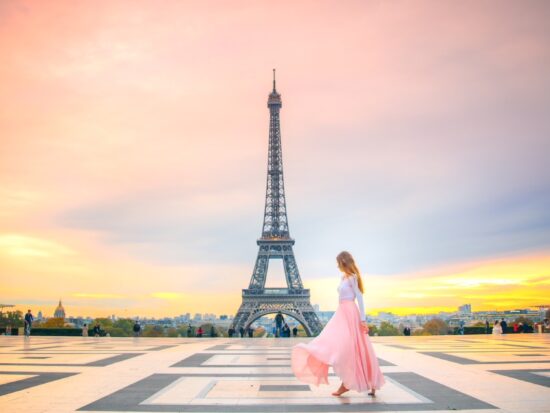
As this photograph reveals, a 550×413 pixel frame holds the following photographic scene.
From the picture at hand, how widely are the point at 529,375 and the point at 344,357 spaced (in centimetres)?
422

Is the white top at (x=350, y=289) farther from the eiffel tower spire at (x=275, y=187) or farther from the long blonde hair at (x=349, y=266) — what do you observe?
the eiffel tower spire at (x=275, y=187)

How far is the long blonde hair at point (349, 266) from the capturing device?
7695 mm

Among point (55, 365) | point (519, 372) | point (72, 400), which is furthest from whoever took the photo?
point (55, 365)

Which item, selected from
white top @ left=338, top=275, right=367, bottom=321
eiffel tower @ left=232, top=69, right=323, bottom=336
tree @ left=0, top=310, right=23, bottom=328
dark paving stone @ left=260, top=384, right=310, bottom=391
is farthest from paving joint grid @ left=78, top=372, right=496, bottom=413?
tree @ left=0, top=310, right=23, bottom=328

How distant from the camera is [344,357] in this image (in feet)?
24.0

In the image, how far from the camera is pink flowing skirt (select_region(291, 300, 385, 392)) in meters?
7.26

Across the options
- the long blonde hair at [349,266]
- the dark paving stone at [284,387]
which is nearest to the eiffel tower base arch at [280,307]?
the dark paving stone at [284,387]

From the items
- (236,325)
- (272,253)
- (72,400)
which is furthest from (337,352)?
(272,253)

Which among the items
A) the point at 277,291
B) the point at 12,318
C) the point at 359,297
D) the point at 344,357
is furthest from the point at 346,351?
the point at 12,318

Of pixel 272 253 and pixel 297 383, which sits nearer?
pixel 297 383

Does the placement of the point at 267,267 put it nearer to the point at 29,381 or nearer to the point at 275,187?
the point at 275,187

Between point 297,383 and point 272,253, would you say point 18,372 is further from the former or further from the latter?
point 272,253

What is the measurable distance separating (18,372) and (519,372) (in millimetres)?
9690

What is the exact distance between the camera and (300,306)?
202 ft
